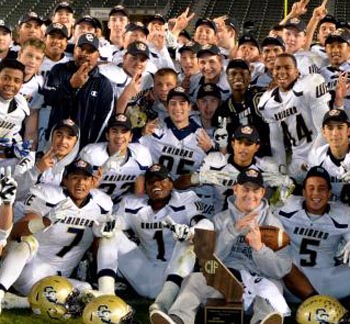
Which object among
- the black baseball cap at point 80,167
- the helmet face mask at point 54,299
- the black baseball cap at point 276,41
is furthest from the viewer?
the black baseball cap at point 276,41

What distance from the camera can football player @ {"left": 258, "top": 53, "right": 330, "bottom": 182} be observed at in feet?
19.9

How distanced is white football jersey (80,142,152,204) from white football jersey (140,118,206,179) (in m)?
0.32

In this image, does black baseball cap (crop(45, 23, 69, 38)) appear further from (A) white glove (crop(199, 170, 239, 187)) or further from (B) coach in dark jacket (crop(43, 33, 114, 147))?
(A) white glove (crop(199, 170, 239, 187))

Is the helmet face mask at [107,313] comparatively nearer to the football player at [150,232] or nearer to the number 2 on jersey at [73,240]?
the football player at [150,232]

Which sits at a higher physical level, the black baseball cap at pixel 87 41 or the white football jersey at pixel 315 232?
the black baseball cap at pixel 87 41

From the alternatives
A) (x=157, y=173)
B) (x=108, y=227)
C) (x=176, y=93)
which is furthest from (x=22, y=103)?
(x=108, y=227)

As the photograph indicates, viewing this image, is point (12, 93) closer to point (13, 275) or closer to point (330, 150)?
point (13, 275)

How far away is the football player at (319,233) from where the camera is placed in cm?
508

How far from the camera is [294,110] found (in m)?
6.16

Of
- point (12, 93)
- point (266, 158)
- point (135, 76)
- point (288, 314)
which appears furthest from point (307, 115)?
point (12, 93)

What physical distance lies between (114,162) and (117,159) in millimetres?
53

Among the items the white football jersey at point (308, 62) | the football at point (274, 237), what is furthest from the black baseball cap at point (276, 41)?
the football at point (274, 237)

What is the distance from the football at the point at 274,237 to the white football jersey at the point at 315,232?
260 mm

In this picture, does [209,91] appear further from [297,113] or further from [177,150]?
[297,113]
